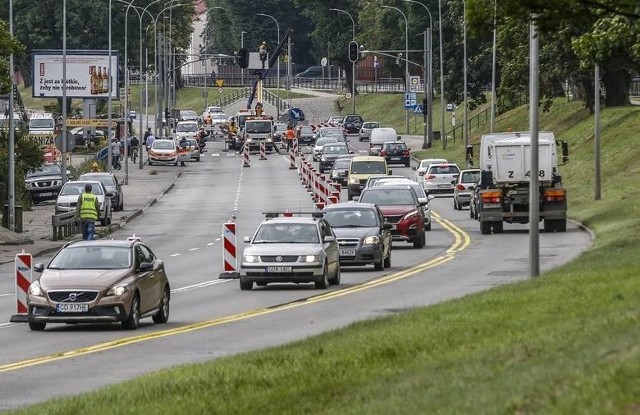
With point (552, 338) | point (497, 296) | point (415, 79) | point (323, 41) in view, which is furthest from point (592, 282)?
point (323, 41)

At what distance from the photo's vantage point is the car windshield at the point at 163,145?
333 ft

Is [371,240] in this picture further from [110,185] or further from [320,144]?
[320,144]

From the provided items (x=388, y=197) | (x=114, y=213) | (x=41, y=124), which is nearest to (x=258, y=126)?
(x=41, y=124)

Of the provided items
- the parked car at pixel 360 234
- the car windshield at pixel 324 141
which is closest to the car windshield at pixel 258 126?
the car windshield at pixel 324 141

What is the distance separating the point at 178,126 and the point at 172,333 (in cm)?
9609

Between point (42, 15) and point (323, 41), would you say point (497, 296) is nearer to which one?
point (42, 15)

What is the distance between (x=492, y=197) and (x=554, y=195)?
1.87 meters

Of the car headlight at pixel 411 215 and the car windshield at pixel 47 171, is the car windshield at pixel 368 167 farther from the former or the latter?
the car headlight at pixel 411 215

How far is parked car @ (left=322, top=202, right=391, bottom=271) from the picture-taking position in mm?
37375

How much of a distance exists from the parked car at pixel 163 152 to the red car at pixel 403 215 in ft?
183

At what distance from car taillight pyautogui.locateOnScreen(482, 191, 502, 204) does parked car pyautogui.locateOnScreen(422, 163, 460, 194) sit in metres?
23.1

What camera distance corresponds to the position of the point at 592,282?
2219 cm

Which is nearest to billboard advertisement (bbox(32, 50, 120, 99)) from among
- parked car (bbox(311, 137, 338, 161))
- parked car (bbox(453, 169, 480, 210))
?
parked car (bbox(311, 137, 338, 161))

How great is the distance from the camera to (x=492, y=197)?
48.7 metres
